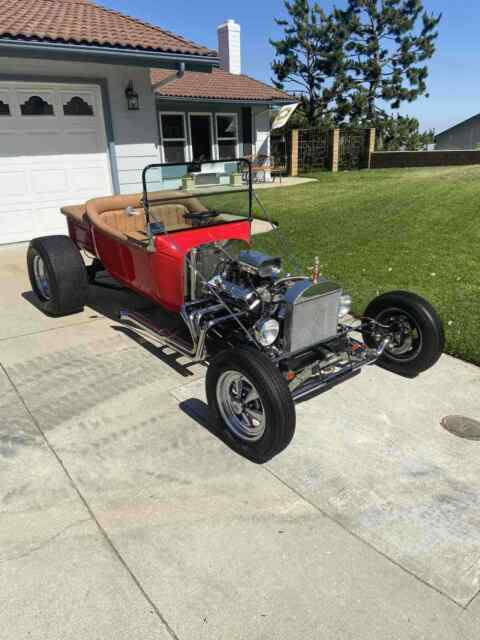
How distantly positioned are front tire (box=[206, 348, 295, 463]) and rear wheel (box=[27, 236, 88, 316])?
8.35ft

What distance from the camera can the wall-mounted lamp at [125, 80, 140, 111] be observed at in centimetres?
859

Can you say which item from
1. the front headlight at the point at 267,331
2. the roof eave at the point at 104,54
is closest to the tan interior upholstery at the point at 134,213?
the front headlight at the point at 267,331

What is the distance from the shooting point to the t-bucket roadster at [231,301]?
9.78 ft

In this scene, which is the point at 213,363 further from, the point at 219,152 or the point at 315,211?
the point at 219,152

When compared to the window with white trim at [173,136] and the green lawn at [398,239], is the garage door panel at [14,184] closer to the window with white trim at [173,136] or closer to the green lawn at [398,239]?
the green lawn at [398,239]

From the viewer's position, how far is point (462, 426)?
3.23 m

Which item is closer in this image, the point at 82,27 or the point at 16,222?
the point at 82,27

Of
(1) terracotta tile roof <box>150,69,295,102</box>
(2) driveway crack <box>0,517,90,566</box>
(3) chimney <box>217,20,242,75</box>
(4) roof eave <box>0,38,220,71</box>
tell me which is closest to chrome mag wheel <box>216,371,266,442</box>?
(2) driveway crack <box>0,517,90,566</box>

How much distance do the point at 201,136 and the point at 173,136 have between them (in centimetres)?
123

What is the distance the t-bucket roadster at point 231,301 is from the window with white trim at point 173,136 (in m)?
12.1

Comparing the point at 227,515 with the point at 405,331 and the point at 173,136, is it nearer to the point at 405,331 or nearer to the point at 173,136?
the point at 405,331

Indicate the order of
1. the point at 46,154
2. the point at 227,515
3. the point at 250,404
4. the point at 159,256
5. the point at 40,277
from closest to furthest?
the point at 227,515 → the point at 250,404 → the point at 159,256 → the point at 40,277 → the point at 46,154

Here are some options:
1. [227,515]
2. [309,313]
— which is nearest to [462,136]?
[309,313]

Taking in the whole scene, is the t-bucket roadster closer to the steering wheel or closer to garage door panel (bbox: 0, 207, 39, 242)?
the steering wheel
